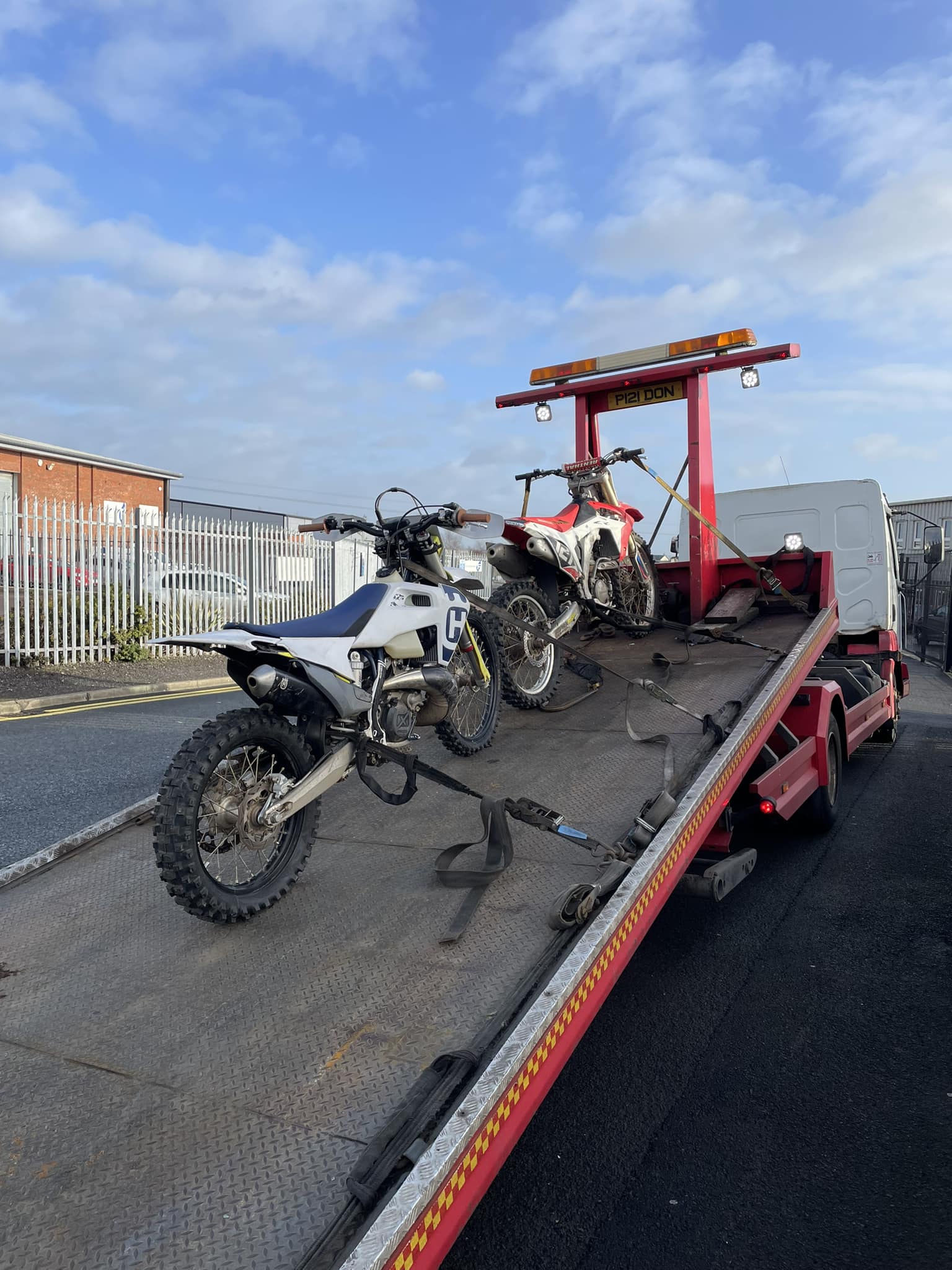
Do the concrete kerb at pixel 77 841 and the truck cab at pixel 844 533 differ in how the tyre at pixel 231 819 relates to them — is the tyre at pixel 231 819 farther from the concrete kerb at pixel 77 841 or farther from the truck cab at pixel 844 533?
the truck cab at pixel 844 533

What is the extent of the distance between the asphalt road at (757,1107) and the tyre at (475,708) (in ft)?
4.31

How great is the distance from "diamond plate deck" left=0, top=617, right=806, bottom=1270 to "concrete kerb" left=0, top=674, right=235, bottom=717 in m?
7.63

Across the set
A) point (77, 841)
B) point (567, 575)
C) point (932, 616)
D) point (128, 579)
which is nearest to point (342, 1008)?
point (77, 841)

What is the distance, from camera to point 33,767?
6996 mm

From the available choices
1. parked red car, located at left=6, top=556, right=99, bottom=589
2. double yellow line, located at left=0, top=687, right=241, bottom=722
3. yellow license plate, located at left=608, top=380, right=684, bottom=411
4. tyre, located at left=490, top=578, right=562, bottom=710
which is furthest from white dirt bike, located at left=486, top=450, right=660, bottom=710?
parked red car, located at left=6, top=556, right=99, bottom=589

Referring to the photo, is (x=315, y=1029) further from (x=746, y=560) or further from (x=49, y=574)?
(x=49, y=574)

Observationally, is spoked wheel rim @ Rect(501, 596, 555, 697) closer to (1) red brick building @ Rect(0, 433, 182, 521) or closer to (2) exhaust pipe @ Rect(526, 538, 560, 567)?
(2) exhaust pipe @ Rect(526, 538, 560, 567)

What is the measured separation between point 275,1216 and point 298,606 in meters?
16.3

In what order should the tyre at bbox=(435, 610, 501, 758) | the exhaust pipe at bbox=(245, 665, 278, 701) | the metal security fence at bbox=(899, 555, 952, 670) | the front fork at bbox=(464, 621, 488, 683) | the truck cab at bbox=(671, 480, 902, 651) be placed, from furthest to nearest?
1. the metal security fence at bbox=(899, 555, 952, 670)
2. the truck cab at bbox=(671, 480, 902, 651)
3. the front fork at bbox=(464, 621, 488, 683)
4. the tyre at bbox=(435, 610, 501, 758)
5. the exhaust pipe at bbox=(245, 665, 278, 701)

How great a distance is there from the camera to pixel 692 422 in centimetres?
704

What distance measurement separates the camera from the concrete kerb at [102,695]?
1055 cm

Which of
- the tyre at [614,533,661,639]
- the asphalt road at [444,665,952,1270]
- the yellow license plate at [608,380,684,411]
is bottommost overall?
the asphalt road at [444,665,952,1270]

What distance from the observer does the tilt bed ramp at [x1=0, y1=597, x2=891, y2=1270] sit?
1765 millimetres

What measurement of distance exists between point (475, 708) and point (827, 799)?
94.6 inches
